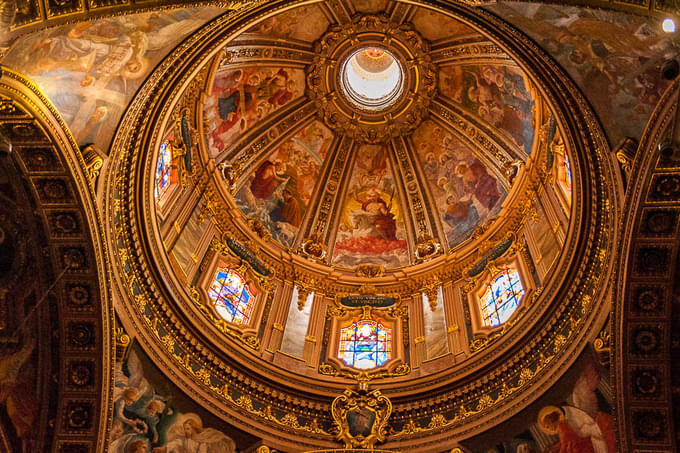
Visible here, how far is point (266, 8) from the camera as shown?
50.3 ft

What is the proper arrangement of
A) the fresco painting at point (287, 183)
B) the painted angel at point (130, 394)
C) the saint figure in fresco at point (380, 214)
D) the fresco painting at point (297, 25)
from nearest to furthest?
the painted angel at point (130, 394)
the fresco painting at point (297, 25)
the fresco painting at point (287, 183)
the saint figure in fresco at point (380, 214)

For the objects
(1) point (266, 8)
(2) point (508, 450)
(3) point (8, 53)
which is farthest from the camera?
(2) point (508, 450)

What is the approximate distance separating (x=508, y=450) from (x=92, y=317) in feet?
29.4

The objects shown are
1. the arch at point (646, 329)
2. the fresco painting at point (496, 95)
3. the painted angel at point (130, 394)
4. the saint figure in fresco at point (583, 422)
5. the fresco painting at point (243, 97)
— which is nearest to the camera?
the arch at point (646, 329)

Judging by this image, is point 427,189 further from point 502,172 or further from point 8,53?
point 8,53

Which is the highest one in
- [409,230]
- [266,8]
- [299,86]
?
[299,86]

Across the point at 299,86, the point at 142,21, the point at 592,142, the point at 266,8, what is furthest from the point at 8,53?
the point at 299,86

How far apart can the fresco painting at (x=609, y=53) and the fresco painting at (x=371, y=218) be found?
34.4 feet

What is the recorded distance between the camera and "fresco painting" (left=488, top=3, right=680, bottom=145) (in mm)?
12109

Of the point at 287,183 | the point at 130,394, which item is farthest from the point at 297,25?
the point at 130,394

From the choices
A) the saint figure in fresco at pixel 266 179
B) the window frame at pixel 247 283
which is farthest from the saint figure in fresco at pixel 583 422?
the saint figure in fresco at pixel 266 179

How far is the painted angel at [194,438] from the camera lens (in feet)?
54.0

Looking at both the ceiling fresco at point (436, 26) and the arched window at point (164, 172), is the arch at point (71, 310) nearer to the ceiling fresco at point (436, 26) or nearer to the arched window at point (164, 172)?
the arched window at point (164, 172)

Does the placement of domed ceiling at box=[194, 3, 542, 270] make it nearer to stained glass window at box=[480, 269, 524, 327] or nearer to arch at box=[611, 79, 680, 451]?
stained glass window at box=[480, 269, 524, 327]
